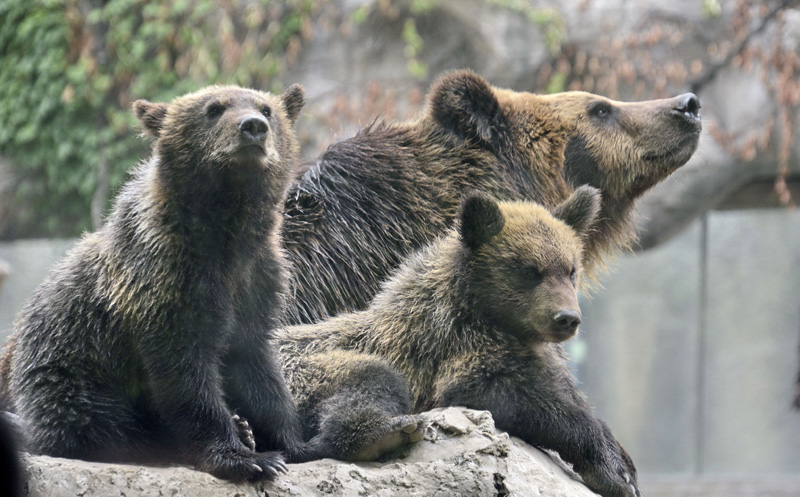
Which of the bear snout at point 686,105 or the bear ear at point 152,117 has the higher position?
the bear snout at point 686,105

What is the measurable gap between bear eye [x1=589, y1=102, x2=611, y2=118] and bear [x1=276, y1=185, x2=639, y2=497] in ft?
3.59

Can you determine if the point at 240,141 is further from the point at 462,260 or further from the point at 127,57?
the point at 127,57

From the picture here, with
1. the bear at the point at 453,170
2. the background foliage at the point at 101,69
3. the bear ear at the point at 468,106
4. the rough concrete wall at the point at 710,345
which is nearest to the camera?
the bear at the point at 453,170

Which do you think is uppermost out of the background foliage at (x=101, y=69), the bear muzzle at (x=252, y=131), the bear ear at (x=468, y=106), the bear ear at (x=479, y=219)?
the background foliage at (x=101, y=69)

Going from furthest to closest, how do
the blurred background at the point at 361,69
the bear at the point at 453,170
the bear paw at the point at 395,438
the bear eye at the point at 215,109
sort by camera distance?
the blurred background at the point at 361,69
the bear at the point at 453,170
the bear eye at the point at 215,109
the bear paw at the point at 395,438

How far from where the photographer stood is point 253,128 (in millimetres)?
3383

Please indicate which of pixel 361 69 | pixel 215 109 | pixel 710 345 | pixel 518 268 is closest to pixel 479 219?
pixel 518 268

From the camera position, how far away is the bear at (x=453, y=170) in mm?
4688

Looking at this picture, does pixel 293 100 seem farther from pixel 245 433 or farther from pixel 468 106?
pixel 245 433

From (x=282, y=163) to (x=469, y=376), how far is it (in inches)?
46.4

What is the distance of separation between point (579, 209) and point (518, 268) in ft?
1.78

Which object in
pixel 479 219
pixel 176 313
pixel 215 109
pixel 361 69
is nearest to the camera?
pixel 176 313

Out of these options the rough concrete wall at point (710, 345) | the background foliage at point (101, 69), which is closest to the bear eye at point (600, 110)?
the background foliage at point (101, 69)

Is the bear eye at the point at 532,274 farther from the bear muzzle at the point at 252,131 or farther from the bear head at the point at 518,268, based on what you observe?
the bear muzzle at the point at 252,131
